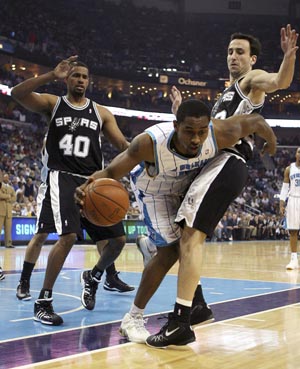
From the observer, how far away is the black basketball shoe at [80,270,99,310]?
4.97 meters

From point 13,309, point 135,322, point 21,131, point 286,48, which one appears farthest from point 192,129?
point 21,131

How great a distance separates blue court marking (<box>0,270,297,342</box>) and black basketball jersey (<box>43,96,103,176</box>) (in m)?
1.20

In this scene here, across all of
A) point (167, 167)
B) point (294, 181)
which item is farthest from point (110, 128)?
point (294, 181)

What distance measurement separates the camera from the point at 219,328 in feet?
13.8

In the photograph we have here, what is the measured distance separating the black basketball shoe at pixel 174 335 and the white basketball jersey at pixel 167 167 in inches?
33.8

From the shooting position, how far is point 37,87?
461 centimetres

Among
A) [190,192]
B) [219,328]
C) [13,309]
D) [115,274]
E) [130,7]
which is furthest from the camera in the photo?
[130,7]

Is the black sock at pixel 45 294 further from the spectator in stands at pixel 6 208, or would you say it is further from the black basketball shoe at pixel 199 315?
the spectator in stands at pixel 6 208

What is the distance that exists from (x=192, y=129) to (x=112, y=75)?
108 ft

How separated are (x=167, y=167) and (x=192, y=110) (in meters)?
0.42

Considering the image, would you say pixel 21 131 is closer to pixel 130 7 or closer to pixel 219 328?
pixel 130 7

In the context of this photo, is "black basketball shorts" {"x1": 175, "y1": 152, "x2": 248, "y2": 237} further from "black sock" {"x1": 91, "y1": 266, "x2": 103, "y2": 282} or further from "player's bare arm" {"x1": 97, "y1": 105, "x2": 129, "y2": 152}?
"black sock" {"x1": 91, "y1": 266, "x2": 103, "y2": 282}

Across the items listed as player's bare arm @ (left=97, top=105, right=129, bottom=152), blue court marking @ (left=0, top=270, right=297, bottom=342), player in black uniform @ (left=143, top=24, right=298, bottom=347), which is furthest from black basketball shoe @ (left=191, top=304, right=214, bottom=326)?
player's bare arm @ (left=97, top=105, right=129, bottom=152)

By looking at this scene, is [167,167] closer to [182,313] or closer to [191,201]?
[191,201]
